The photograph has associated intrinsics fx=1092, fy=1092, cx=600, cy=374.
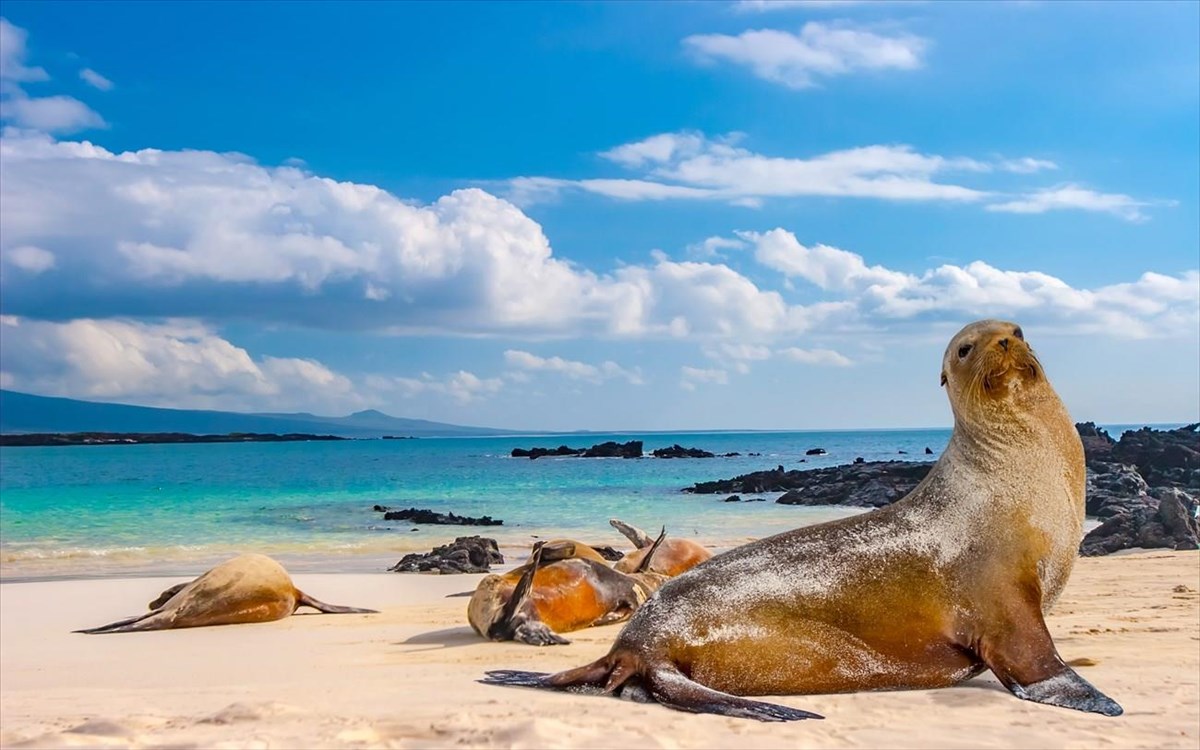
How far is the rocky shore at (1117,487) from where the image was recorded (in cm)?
1555

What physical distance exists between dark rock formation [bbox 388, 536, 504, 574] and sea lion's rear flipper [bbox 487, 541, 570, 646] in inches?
269

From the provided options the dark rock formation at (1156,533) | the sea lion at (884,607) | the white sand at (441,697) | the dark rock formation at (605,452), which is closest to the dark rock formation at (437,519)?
the dark rock formation at (1156,533)

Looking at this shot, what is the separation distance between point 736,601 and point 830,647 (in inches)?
19.8

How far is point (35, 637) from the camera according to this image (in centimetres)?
909

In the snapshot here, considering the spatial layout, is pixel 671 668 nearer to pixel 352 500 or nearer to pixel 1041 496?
pixel 1041 496

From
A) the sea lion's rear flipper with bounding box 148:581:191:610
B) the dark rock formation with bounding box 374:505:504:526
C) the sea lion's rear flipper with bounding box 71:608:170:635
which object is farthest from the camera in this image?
the dark rock formation with bounding box 374:505:504:526

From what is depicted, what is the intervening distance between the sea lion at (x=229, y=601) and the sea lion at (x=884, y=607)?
16.1 ft

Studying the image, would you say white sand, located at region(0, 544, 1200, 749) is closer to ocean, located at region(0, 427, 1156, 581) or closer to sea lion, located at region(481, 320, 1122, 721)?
sea lion, located at region(481, 320, 1122, 721)

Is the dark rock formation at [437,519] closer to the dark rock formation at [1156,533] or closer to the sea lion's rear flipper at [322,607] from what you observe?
the dark rock formation at [1156,533]

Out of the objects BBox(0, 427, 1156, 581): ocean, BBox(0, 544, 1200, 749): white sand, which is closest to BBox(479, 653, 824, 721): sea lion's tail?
BBox(0, 544, 1200, 749): white sand

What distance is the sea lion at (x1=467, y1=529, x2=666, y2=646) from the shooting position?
7781 millimetres

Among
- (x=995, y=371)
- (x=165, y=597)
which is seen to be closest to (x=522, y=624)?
(x=995, y=371)

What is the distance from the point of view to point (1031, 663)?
5141mm

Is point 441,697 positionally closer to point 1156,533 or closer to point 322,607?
point 322,607
